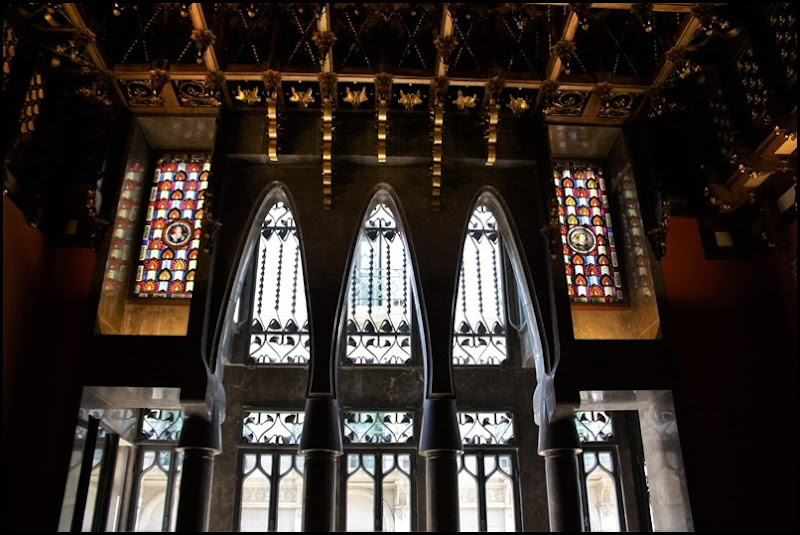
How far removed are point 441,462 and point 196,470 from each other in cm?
232


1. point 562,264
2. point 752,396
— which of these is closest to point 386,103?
point 562,264

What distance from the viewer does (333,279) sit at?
7250 mm

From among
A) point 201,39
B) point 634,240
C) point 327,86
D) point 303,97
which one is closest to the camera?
point 201,39

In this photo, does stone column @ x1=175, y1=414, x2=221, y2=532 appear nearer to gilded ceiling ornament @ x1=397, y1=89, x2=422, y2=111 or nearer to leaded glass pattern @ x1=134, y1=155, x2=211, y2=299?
leaded glass pattern @ x1=134, y1=155, x2=211, y2=299

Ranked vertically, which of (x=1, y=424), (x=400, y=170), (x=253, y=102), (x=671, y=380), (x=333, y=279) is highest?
(x=253, y=102)

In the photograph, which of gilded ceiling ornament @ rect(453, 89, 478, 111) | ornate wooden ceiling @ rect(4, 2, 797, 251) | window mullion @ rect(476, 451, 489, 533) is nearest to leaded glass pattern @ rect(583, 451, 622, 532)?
window mullion @ rect(476, 451, 489, 533)

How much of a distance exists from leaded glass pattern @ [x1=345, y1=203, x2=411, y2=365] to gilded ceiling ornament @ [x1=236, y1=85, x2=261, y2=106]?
9.91ft

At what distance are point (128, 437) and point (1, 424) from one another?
3.14m

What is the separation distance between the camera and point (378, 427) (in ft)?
31.7

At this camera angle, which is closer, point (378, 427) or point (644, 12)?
point (644, 12)

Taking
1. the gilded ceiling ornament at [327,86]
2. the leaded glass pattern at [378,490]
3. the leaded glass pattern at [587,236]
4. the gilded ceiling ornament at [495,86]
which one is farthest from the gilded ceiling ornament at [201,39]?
the leaded glass pattern at [378,490]

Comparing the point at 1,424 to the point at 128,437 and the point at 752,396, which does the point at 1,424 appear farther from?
the point at 752,396

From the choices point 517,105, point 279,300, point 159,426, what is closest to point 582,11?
point 517,105

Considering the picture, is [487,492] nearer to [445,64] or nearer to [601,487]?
[601,487]
